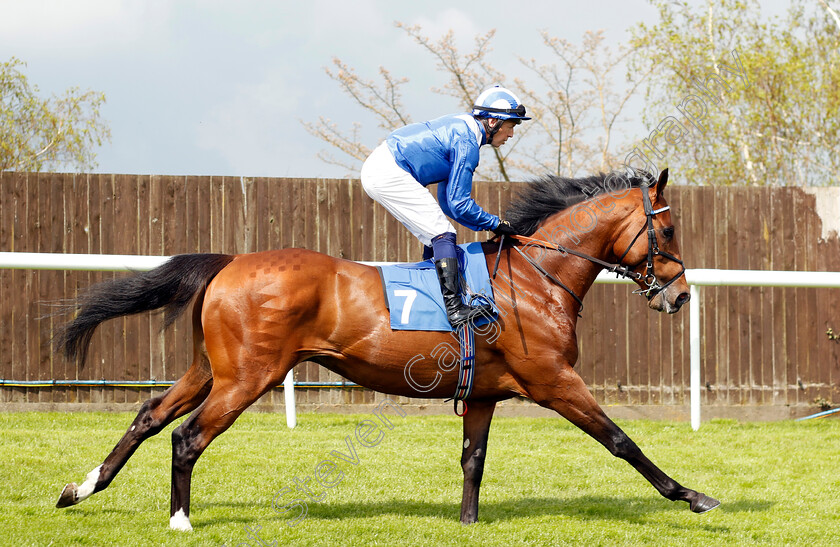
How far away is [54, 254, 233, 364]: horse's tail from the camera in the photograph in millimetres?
4359

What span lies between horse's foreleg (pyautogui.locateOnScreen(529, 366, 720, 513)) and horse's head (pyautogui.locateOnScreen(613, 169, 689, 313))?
0.72 meters

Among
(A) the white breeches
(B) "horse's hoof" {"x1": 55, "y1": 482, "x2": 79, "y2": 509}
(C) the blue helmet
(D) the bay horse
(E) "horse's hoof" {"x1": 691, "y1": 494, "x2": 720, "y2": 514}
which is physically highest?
(C) the blue helmet

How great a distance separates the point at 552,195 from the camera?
15.9 ft

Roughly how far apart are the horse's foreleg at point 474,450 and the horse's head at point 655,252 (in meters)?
1.13

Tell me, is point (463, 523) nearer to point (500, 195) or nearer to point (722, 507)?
point (722, 507)

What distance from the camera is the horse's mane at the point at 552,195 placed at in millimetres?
4770

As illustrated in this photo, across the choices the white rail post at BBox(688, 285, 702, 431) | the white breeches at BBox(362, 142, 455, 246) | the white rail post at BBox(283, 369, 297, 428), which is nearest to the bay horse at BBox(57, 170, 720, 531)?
the white breeches at BBox(362, 142, 455, 246)

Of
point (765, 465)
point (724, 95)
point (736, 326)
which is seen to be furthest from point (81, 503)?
point (724, 95)

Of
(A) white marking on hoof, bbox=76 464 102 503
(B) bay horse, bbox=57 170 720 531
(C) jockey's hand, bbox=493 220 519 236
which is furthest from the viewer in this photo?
(C) jockey's hand, bbox=493 220 519 236

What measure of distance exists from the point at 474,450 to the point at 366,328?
0.97 meters

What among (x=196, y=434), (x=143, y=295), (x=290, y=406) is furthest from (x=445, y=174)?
(x=290, y=406)

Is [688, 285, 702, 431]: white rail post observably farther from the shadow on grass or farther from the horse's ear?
the horse's ear

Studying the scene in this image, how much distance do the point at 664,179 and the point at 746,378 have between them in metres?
4.09

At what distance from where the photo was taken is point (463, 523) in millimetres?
4285
